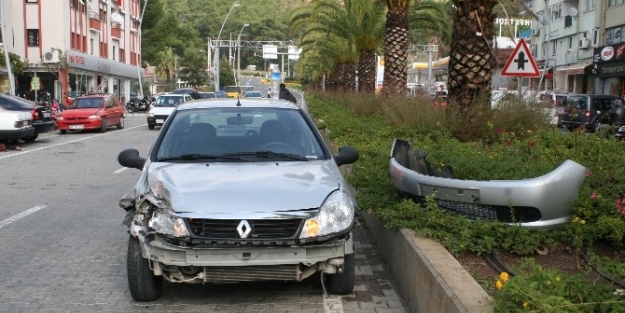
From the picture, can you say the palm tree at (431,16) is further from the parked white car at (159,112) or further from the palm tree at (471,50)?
the palm tree at (471,50)

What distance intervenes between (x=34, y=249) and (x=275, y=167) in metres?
3.15

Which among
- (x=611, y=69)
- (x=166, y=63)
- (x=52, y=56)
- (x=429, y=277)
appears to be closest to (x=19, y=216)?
(x=429, y=277)

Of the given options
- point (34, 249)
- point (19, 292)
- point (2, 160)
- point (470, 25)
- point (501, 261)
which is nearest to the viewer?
point (501, 261)

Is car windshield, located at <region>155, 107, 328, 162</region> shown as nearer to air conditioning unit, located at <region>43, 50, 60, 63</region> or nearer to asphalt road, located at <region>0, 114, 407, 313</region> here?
asphalt road, located at <region>0, 114, 407, 313</region>

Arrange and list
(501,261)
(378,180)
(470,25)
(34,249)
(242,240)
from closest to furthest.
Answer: (242,240) → (501,261) → (34,249) → (378,180) → (470,25)

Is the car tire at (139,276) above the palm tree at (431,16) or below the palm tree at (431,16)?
below

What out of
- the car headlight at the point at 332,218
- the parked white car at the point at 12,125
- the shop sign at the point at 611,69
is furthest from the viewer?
the shop sign at the point at 611,69

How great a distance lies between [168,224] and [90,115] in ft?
75.6

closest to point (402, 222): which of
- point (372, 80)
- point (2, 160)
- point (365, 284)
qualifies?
point (365, 284)

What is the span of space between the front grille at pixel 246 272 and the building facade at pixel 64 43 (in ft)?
119

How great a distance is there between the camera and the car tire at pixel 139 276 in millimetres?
5457

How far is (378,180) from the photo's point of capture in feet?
26.3

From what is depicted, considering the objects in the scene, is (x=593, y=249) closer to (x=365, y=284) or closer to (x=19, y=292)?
(x=365, y=284)

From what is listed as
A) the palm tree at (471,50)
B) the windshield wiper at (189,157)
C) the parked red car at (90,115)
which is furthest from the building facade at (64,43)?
the windshield wiper at (189,157)
